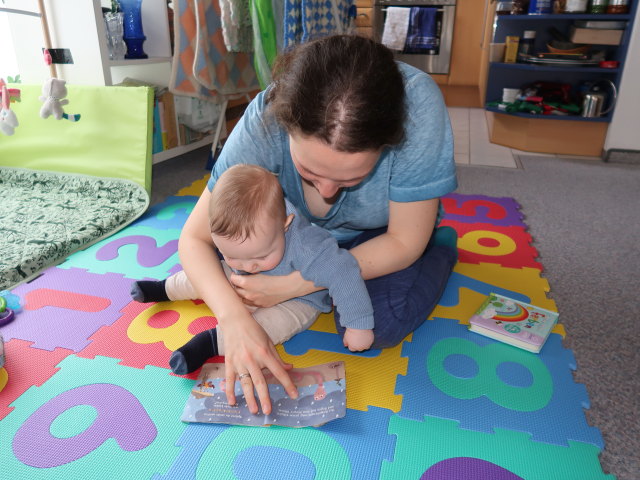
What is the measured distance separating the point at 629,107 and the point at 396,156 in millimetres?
1966

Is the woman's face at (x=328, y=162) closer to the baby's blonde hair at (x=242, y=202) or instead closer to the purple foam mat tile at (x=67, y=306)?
the baby's blonde hair at (x=242, y=202)

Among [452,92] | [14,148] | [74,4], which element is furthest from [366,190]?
[452,92]

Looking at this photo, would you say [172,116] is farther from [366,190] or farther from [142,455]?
[142,455]

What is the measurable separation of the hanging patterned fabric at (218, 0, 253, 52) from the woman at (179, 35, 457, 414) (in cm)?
105

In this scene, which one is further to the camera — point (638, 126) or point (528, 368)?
point (638, 126)

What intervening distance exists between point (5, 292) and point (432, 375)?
1034 mm

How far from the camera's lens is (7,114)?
1.68 metres

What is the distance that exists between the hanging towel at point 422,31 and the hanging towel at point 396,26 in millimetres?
53

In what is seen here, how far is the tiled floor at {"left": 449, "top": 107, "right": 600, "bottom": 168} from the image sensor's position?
245 centimetres

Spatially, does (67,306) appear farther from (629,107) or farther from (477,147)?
(629,107)

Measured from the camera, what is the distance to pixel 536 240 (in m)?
1.53

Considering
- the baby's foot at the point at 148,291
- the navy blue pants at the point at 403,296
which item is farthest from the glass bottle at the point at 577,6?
the baby's foot at the point at 148,291

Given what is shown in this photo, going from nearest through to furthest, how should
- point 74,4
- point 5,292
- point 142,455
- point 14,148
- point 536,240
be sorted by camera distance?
point 142,455
point 5,292
point 536,240
point 74,4
point 14,148

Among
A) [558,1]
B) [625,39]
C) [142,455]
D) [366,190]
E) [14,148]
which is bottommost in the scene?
[142,455]
